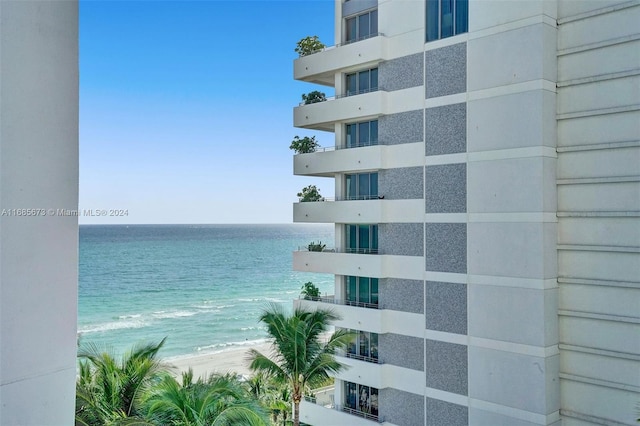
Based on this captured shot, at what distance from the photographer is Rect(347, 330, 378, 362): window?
16.4 metres

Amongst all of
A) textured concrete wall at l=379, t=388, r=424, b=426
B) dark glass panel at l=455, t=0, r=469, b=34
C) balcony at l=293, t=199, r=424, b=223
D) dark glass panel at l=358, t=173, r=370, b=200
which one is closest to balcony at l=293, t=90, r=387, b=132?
dark glass panel at l=358, t=173, r=370, b=200

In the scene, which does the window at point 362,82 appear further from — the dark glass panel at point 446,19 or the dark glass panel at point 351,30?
the dark glass panel at point 446,19

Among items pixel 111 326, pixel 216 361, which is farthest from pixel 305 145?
pixel 111 326

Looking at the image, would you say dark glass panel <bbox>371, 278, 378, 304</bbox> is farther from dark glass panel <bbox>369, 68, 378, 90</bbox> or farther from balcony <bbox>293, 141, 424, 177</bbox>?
dark glass panel <bbox>369, 68, 378, 90</bbox>

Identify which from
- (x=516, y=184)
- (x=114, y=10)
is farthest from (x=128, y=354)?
(x=114, y=10)

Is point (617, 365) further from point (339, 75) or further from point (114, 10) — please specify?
point (114, 10)

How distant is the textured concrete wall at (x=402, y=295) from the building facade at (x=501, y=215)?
44 millimetres

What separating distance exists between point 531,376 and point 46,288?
501 inches

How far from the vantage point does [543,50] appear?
42.1 ft

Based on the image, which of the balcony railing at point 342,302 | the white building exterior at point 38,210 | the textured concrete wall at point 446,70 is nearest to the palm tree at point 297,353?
the balcony railing at point 342,302

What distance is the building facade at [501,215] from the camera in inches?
495

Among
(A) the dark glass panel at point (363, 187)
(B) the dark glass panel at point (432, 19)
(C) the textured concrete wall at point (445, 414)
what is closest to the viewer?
(C) the textured concrete wall at point (445, 414)

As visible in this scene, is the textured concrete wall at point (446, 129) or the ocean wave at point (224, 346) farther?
the ocean wave at point (224, 346)

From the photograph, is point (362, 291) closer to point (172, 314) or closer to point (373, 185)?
point (373, 185)
